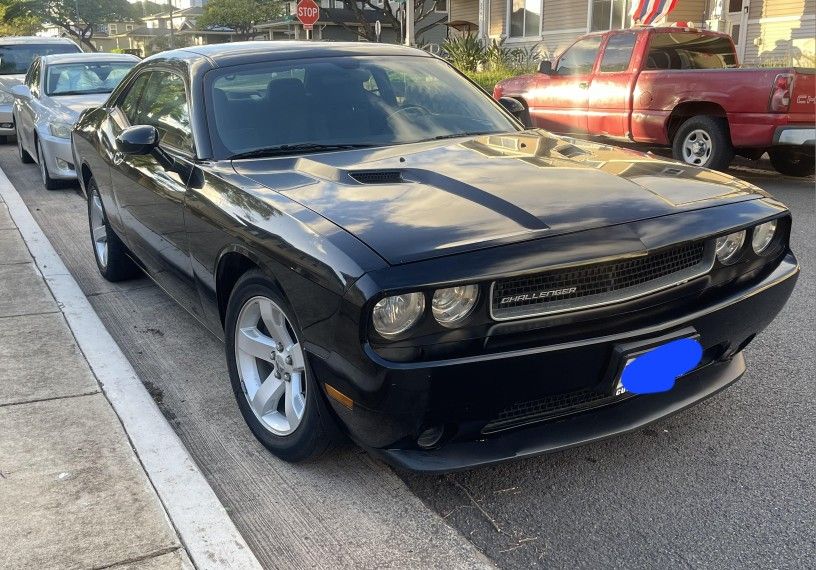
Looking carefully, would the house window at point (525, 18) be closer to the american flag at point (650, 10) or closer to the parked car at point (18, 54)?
the american flag at point (650, 10)

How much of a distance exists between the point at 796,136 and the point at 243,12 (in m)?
52.7

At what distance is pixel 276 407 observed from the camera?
10.5 ft

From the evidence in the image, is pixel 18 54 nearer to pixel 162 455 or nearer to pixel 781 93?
pixel 781 93

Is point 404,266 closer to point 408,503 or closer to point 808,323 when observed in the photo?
point 408,503

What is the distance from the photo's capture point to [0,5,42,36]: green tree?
47.9 meters

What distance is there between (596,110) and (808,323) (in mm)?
6218

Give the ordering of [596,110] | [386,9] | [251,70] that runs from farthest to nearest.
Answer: [386,9] → [596,110] → [251,70]

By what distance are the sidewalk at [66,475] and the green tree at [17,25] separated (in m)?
49.6

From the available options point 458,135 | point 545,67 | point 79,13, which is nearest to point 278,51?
point 458,135

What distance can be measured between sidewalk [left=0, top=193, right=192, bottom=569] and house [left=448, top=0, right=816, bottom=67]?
13196 millimetres

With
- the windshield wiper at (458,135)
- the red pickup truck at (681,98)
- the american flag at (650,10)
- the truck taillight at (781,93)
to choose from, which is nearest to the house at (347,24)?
the american flag at (650,10)

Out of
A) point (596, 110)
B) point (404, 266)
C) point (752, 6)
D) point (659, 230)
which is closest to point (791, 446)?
point (659, 230)

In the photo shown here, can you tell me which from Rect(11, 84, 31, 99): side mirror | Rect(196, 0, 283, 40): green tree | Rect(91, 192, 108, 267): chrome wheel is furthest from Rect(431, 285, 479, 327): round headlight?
Rect(196, 0, 283, 40): green tree

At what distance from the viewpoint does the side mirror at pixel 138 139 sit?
392 centimetres
